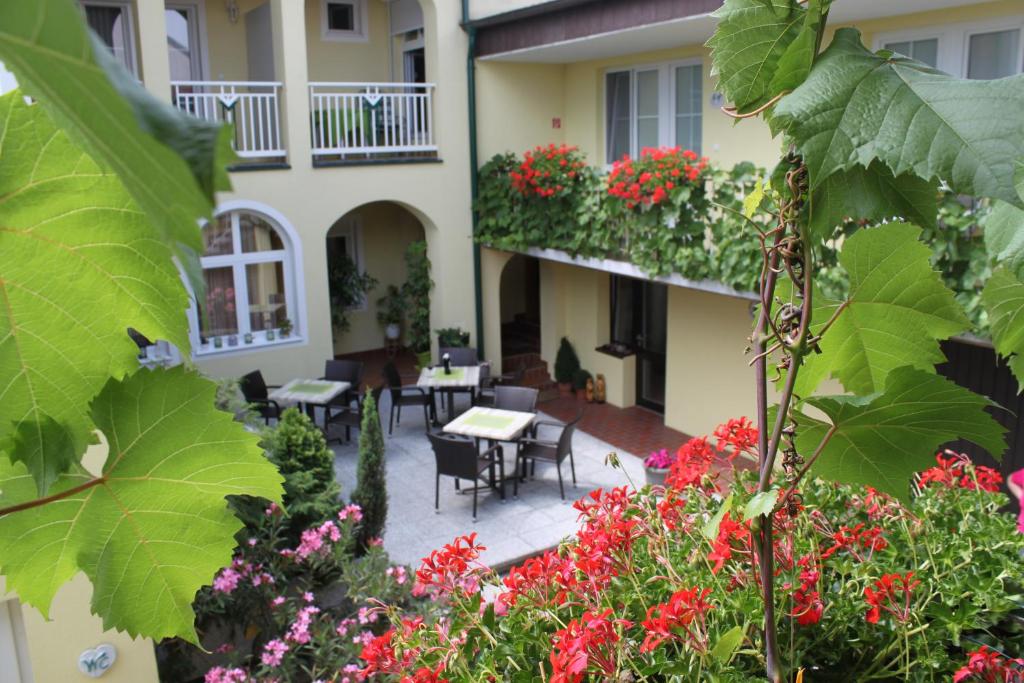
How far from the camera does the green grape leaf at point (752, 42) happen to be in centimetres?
106

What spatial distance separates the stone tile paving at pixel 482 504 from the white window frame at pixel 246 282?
75.5 inches

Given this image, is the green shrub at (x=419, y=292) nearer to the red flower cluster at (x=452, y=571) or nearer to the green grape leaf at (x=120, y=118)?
the red flower cluster at (x=452, y=571)

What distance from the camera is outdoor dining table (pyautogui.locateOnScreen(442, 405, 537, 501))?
34.2 ft

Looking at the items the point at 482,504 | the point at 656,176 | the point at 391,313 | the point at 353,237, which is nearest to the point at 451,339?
the point at 391,313

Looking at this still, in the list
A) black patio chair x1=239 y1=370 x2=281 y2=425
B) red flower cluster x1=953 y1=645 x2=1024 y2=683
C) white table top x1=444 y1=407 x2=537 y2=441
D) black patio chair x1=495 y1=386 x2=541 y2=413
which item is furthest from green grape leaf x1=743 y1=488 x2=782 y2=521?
black patio chair x1=239 y1=370 x2=281 y2=425

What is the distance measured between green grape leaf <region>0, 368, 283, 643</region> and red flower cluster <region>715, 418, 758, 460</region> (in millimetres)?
1509

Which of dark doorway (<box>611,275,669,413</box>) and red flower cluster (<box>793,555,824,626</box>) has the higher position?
red flower cluster (<box>793,555,824,626</box>)

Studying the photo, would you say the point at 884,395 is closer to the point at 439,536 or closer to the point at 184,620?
the point at 184,620

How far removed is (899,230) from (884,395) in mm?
284

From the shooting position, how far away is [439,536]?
9422 millimetres

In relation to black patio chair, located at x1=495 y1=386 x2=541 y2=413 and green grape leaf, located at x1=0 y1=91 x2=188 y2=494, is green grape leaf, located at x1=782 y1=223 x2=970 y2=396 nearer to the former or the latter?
green grape leaf, located at x1=0 y1=91 x2=188 y2=494

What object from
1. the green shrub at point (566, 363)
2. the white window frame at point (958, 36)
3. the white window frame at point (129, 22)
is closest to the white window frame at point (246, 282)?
the white window frame at point (129, 22)

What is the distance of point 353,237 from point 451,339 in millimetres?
3731

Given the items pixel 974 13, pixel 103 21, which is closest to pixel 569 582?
pixel 974 13
